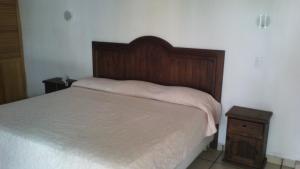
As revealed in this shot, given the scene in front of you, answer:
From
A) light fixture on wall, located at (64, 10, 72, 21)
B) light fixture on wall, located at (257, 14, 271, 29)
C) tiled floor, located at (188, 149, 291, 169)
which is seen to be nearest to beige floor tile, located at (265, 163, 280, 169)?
tiled floor, located at (188, 149, 291, 169)

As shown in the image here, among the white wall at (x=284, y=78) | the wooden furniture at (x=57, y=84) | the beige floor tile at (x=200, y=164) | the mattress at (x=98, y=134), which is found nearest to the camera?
the mattress at (x=98, y=134)

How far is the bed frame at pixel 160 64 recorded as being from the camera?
303 centimetres

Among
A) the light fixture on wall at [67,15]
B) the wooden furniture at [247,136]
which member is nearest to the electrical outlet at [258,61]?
the wooden furniture at [247,136]

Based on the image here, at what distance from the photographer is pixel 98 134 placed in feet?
6.88

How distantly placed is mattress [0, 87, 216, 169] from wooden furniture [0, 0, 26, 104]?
179cm

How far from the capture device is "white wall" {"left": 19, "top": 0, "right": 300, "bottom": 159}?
274cm

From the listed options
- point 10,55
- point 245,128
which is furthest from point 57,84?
point 245,128

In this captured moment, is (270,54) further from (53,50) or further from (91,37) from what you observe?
(53,50)

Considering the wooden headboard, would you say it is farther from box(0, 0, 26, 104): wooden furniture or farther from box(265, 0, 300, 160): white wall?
box(0, 0, 26, 104): wooden furniture

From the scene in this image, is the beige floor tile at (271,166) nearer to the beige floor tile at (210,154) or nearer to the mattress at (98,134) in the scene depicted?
the beige floor tile at (210,154)

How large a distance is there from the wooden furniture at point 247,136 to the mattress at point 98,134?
34 centimetres

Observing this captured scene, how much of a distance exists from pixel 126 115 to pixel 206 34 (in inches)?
50.1

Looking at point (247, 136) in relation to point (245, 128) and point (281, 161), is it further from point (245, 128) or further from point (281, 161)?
point (281, 161)

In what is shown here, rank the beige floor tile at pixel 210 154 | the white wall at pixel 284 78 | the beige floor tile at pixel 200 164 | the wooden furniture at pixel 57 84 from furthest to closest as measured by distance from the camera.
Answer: the wooden furniture at pixel 57 84, the beige floor tile at pixel 210 154, the beige floor tile at pixel 200 164, the white wall at pixel 284 78
